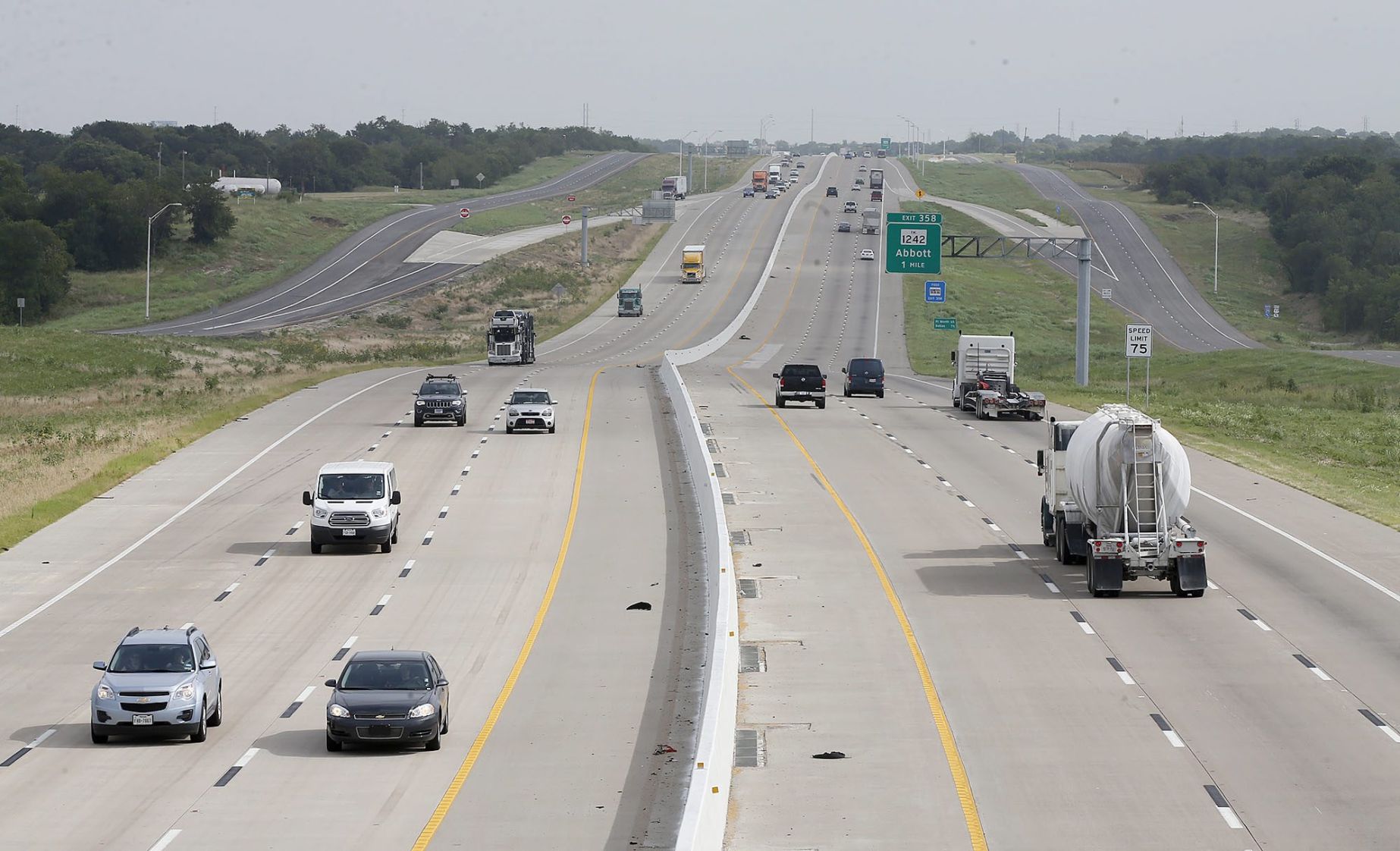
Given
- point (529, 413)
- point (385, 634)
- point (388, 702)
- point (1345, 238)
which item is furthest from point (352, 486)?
point (1345, 238)

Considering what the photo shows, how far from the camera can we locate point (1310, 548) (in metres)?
37.0

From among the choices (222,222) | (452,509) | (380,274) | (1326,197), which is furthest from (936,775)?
(1326,197)

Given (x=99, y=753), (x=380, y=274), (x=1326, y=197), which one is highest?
(x=1326, y=197)

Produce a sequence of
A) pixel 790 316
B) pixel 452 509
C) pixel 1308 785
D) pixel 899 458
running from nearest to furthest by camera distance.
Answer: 1. pixel 1308 785
2. pixel 452 509
3. pixel 899 458
4. pixel 790 316

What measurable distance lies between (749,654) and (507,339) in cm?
6893

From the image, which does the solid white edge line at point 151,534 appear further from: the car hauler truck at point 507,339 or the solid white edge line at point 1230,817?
the car hauler truck at point 507,339

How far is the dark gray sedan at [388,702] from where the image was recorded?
21.7m

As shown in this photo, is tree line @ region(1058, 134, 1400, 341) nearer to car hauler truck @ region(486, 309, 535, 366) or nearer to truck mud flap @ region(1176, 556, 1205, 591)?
car hauler truck @ region(486, 309, 535, 366)

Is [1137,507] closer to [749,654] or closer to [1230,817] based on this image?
[749,654]

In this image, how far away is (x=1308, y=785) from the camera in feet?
63.6

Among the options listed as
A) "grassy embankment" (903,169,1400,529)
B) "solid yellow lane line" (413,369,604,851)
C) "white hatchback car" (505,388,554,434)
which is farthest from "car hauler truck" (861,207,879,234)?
"solid yellow lane line" (413,369,604,851)

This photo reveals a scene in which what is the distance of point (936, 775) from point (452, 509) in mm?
26055

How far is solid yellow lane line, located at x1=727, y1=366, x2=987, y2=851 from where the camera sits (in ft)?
59.1

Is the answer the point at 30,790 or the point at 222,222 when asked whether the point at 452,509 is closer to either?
the point at 30,790
